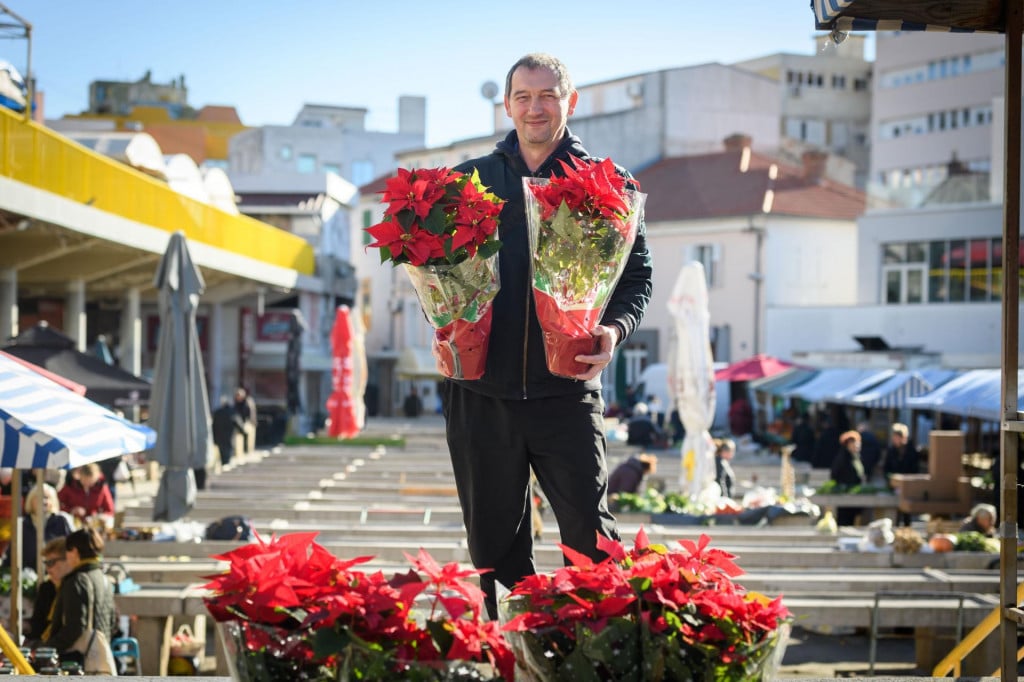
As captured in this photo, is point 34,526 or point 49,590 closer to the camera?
point 49,590

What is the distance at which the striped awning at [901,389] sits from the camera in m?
27.7

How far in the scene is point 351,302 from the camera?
195ft

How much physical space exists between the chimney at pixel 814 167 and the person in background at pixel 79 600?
5170 cm

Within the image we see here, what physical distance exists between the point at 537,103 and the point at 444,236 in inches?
27.9

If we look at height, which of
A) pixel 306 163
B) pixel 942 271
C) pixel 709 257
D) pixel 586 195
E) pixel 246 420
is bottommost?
pixel 246 420

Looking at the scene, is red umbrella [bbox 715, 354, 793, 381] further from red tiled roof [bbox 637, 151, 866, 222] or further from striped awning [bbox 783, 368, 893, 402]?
red tiled roof [bbox 637, 151, 866, 222]

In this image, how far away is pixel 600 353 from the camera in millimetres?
4191

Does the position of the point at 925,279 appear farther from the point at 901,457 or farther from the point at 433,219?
the point at 433,219

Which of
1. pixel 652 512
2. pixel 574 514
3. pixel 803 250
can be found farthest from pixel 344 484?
pixel 803 250

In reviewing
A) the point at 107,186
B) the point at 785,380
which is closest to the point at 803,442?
the point at 785,380

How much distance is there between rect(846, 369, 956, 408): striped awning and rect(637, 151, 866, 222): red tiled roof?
26.1 metres

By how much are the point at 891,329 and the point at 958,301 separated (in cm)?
234

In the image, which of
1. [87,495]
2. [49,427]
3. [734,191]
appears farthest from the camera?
[734,191]

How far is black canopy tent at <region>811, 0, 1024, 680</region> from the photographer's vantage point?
4082mm
